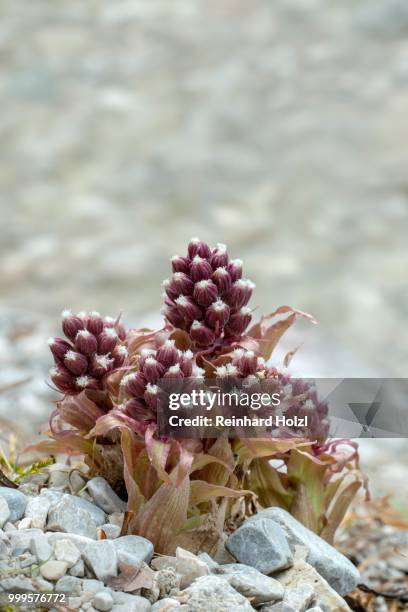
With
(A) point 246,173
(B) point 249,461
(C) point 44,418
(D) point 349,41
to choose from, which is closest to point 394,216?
(A) point 246,173

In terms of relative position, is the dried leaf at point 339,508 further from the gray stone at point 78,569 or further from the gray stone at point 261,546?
the gray stone at point 78,569

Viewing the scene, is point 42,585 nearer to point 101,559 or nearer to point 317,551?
point 101,559

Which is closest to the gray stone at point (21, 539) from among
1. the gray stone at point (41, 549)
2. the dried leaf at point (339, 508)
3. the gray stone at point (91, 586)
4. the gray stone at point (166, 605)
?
the gray stone at point (41, 549)

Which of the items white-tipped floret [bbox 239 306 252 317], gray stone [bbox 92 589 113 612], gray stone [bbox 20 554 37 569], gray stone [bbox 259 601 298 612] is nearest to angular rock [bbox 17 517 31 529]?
gray stone [bbox 20 554 37 569]

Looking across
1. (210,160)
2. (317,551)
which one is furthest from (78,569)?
(210,160)

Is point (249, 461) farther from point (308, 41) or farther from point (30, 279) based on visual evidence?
point (308, 41)
